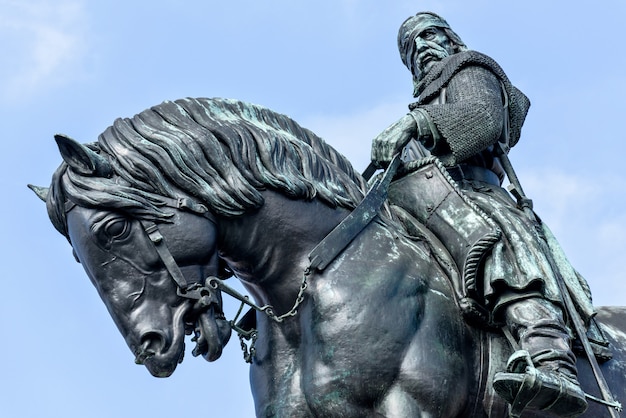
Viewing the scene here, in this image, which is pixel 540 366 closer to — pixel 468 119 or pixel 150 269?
pixel 468 119

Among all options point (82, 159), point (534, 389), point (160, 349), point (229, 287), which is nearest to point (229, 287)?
point (229, 287)

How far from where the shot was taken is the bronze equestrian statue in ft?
21.6

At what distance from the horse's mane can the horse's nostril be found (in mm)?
649

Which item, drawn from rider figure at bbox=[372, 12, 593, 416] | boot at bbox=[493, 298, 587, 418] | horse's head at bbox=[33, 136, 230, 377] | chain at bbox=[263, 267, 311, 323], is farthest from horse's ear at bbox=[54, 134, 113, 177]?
boot at bbox=[493, 298, 587, 418]

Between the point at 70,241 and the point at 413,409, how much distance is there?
7.10 feet

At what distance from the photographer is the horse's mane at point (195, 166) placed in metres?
6.64

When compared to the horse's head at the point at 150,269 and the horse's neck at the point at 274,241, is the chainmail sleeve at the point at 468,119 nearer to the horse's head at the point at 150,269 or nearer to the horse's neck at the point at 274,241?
the horse's neck at the point at 274,241

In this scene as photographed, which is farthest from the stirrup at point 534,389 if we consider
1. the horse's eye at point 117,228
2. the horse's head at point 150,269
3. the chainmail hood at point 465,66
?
the chainmail hood at point 465,66

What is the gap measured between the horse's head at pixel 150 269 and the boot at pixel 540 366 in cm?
164

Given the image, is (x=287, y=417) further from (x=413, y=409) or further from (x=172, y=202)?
(x=172, y=202)

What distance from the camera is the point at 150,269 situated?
659 centimetres

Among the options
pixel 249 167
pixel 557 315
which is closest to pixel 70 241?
pixel 249 167

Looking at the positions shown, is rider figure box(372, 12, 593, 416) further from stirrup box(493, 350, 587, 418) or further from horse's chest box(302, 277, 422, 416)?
horse's chest box(302, 277, 422, 416)

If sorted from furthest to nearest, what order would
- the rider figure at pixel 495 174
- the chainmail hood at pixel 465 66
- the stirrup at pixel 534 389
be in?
the chainmail hood at pixel 465 66 → the rider figure at pixel 495 174 → the stirrup at pixel 534 389
